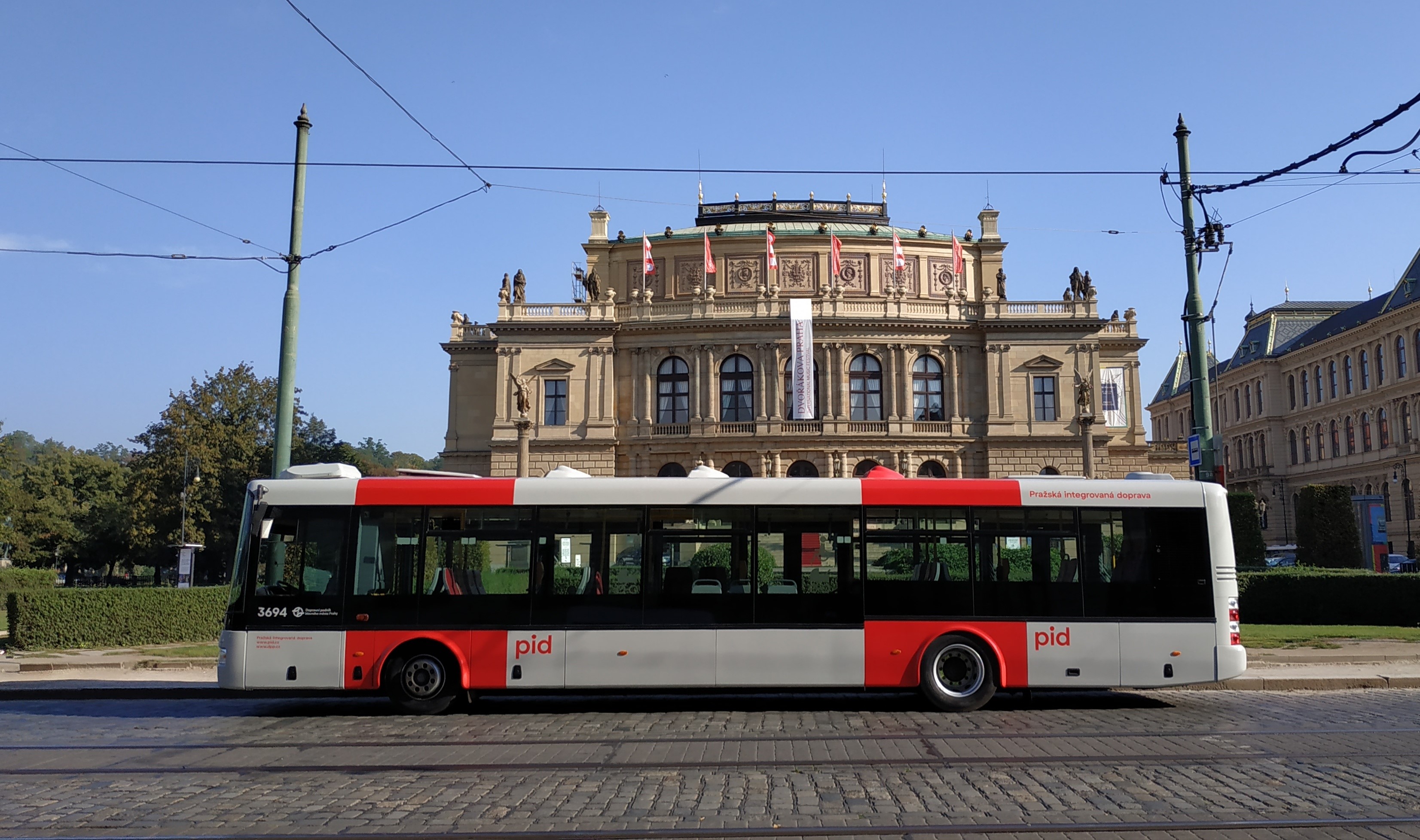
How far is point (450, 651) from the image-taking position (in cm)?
1234

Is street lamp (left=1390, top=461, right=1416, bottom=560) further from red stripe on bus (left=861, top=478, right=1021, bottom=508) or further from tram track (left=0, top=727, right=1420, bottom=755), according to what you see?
tram track (left=0, top=727, right=1420, bottom=755)

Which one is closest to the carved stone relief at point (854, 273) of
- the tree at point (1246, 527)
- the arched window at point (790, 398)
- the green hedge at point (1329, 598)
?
the arched window at point (790, 398)

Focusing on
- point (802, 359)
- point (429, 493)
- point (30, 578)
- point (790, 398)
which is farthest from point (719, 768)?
point (790, 398)

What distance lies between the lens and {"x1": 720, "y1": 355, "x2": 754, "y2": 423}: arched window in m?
54.3

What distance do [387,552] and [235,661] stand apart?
222 cm

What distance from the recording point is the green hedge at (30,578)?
27.1m

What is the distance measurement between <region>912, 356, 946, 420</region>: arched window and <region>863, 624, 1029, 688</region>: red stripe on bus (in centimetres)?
4243

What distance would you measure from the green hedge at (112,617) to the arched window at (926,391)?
3961 cm

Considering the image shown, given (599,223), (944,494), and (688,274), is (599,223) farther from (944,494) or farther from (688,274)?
(944,494)

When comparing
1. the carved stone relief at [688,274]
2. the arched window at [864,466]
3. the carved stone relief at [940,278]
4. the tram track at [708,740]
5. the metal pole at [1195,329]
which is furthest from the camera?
the carved stone relief at [940,278]

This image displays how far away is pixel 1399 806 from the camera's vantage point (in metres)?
7.14

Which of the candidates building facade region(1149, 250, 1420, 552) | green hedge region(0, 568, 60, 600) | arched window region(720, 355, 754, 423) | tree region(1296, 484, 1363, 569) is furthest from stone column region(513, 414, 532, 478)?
building facade region(1149, 250, 1420, 552)

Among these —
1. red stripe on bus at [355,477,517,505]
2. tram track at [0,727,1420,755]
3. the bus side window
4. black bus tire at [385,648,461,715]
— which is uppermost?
red stripe on bus at [355,477,517,505]

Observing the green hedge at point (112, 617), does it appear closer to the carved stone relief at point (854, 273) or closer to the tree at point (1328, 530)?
the tree at point (1328, 530)
